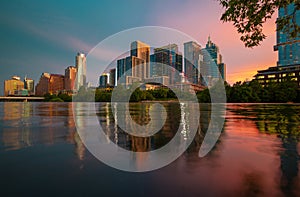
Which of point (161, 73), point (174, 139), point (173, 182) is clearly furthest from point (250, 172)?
point (161, 73)

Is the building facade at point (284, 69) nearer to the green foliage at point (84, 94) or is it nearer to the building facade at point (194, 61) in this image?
the building facade at point (194, 61)

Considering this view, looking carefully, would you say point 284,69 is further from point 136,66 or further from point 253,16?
point 253,16

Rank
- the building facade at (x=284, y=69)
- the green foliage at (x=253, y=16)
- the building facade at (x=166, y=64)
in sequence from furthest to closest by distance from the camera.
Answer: the building facade at (x=166, y=64)
the building facade at (x=284, y=69)
the green foliage at (x=253, y=16)

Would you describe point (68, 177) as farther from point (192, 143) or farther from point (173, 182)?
point (192, 143)

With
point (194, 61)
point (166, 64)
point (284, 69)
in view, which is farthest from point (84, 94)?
point (284, 69)

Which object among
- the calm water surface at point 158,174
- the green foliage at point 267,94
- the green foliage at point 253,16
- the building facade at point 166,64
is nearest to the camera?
the calm water surface at point 158,174

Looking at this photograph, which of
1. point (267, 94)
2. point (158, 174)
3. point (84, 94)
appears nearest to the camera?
point (158, 174)

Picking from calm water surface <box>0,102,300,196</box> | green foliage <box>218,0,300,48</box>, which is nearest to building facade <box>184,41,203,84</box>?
green foliage <box>218,0,300,48</box>

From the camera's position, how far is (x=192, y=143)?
5.86m

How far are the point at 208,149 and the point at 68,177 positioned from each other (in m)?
3.74

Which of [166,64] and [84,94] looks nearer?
[84,94]

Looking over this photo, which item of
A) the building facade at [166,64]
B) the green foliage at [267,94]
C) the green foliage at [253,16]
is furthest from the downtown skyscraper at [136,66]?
the green foliage at [253,16]

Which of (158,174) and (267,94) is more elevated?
(267,94)

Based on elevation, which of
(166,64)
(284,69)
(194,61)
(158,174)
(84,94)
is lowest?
(158,174)
